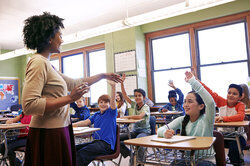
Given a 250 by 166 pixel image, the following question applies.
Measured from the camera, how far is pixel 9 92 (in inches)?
365

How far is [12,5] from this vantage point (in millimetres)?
5051

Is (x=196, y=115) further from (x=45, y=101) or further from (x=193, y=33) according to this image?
(x=193, y=33)

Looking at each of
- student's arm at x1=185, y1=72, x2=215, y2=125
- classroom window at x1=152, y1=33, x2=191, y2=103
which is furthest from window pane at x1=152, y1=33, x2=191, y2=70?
student's arm at x1=185, y1=72, x2=215, y2=125

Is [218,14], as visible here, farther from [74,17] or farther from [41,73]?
[41,73]

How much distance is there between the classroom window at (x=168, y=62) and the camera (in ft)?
19.1

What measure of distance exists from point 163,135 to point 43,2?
4166mm

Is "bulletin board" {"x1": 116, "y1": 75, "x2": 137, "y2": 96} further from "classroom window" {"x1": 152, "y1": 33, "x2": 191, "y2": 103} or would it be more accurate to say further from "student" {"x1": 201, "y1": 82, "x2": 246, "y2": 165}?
"student" {"x1": 201, "y1": 82, "x2": 246, "y2": 165}

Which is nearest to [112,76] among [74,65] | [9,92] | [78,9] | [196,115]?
[196,115]

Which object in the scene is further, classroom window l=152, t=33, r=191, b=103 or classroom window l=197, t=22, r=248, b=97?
classroom window l=152, t=33, r=191, b=103

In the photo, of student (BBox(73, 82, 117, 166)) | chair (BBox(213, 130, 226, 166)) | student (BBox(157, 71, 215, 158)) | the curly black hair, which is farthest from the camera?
student (BBox(73, 82, 117, 166))

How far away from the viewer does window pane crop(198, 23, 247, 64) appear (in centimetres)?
512

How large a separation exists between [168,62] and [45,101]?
206 inches

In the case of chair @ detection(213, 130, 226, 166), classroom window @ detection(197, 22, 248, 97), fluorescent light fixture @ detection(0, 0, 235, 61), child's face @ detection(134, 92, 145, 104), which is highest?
fluorescent light fixture @ detection(0, 0, 235, 61)

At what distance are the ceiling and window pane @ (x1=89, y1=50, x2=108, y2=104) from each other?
1.14 metres
